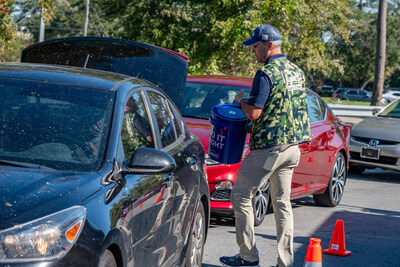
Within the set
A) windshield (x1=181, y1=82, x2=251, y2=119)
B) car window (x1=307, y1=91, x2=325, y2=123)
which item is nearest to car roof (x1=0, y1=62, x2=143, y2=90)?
windshield (x1=181, y1=82, x2=251, y2=119)

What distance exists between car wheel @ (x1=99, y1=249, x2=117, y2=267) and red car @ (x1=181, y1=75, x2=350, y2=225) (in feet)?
11.7

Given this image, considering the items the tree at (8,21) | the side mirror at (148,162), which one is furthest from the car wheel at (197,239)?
the tree at (8,21)

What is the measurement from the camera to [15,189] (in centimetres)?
304

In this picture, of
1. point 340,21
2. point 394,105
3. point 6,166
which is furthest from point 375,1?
point 6,166

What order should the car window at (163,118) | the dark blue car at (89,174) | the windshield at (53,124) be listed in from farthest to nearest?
the car window at (163,118)
the windshield at (53,124)
the dark blue car at (89,174)

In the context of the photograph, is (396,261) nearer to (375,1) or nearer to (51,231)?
(51,231)

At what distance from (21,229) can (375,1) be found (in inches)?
2585

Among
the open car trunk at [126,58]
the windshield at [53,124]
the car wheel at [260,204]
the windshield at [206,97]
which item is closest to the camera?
the windshield at [53,124]

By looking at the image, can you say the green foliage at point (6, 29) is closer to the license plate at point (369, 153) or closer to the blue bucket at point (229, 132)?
the blue bucket at point (229, 132)

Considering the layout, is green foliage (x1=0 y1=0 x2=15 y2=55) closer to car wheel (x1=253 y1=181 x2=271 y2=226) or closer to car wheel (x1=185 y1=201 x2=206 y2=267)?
car wheel (x1=253 y1=181 x2=271 y2=226)

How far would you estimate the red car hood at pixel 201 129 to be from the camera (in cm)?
685

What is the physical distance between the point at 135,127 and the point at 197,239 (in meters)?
1.40

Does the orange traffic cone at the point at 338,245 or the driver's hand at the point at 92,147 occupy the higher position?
the driver's hand at the point at 92,147

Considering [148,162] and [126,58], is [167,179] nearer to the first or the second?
[148,162]
